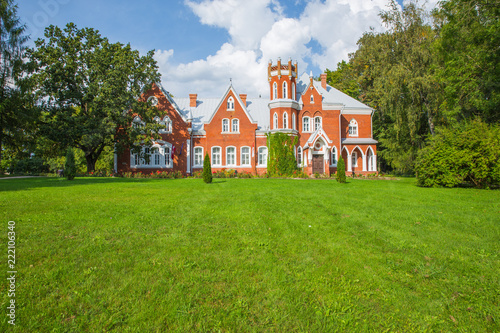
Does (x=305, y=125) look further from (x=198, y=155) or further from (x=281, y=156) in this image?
(x=198, y=155)

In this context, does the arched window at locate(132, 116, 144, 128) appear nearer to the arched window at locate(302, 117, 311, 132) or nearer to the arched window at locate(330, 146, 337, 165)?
the arched window at locate(302, 117, 311, 132)

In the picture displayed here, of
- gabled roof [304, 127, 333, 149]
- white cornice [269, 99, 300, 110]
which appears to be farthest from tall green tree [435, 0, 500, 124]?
white cornice [269, 99, 300, 110]

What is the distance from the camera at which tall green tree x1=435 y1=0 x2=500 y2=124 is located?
17531 mm

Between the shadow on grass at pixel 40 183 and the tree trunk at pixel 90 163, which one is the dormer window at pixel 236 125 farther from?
the shadow on grass at pixel 40 183

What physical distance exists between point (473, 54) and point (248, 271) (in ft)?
71.4

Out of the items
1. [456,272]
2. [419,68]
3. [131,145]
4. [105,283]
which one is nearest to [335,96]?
[419,68]

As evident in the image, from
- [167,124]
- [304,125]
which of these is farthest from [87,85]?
[304,125]

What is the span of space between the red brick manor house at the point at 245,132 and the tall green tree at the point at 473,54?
418 inches

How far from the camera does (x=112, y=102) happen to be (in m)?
23.0

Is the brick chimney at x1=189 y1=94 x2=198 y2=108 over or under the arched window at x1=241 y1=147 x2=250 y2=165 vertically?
over

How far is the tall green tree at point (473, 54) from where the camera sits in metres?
17.5

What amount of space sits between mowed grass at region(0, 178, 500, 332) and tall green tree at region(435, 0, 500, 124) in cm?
1513

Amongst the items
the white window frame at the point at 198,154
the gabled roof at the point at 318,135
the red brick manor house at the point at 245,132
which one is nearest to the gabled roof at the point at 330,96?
the red brick manor house at the point at 245,132

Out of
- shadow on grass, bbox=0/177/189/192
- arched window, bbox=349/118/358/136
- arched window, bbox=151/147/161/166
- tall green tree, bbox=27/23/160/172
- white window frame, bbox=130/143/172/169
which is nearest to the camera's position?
shadow on grass, bbox=0/177/189/192
